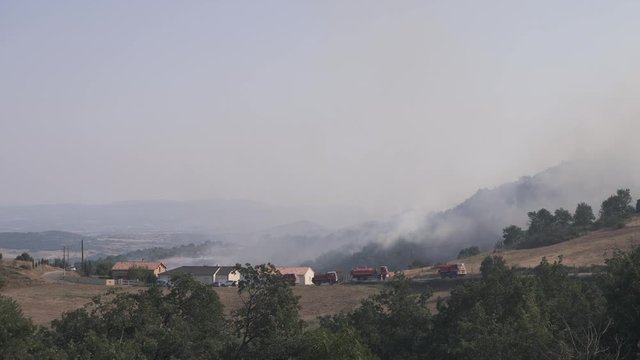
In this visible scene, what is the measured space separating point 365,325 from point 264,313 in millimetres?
8038

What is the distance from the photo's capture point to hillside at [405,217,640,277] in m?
89.1

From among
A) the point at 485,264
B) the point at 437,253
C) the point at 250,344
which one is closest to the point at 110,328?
the point at 250,344

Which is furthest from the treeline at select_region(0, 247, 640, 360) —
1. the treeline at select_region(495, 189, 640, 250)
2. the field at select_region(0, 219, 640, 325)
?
the treeline at select_region(495, 189, 640, 250)

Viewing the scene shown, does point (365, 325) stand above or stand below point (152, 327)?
below

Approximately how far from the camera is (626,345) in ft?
98.1

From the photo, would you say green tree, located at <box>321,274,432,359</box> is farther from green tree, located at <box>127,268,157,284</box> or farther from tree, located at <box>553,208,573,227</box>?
tree, located at <box>553,208,573,227</box>

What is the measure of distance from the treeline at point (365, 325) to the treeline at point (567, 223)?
75100 mm

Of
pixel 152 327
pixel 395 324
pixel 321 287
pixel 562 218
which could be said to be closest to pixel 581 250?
pixel 562 218

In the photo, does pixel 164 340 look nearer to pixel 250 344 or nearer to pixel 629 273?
pixel 250 344

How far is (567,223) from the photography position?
126m

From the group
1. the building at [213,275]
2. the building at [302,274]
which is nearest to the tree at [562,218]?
the building at [302,274]

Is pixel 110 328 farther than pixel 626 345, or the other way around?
pixel 110 328

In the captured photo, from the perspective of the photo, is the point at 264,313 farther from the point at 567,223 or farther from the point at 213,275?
the point at 567,223

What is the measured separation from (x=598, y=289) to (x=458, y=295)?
26.6 ft
